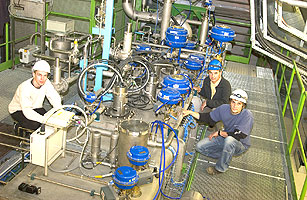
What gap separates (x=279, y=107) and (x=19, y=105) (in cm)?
532

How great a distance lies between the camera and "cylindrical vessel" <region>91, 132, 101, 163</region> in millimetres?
3909

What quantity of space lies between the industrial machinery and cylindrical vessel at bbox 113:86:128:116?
1 cm

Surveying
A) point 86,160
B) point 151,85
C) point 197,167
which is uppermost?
point 151,85

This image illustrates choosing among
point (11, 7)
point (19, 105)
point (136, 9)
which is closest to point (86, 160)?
point (19, 105)

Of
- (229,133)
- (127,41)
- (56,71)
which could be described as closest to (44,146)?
(56,71)

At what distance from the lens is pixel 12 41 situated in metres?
8.12

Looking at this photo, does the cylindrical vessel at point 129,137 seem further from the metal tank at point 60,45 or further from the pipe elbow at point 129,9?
the pipe elbow at point 129,9

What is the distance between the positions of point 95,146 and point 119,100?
3.60 ft

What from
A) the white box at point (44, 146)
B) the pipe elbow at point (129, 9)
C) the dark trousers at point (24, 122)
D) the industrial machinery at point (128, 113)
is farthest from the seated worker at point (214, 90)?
the pipe elbow at point (129, 9)

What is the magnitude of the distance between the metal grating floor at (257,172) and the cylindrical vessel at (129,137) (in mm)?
1313

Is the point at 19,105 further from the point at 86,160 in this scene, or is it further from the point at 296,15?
the point at 296,15

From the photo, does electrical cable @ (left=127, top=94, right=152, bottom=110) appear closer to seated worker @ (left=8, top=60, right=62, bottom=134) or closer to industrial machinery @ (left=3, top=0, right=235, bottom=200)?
industrial machinery @ (left=3, top=0, right=235, bottom=200)

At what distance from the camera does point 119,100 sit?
16.2ft

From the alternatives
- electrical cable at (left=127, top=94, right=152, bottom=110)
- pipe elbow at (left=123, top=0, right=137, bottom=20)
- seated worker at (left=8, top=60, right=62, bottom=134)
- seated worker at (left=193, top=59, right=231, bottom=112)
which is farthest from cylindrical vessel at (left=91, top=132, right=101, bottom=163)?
pipe elbow at (left=123, top=0, right=137, bottom=20)
